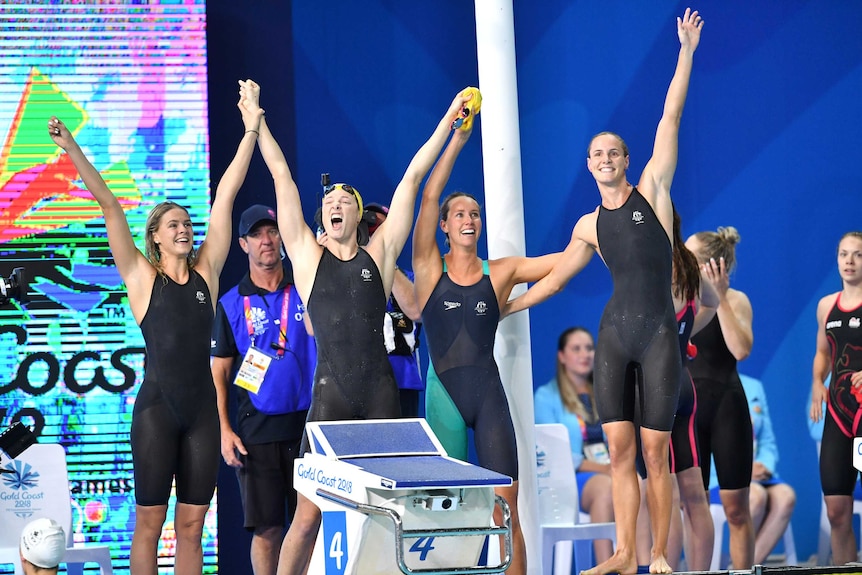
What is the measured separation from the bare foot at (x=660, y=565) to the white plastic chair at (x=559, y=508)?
3.80 ft

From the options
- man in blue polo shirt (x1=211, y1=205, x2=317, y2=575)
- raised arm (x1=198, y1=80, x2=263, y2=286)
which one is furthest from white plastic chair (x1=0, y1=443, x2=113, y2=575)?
raised arm (x1=198, y1=80, x2=263, y2=286)

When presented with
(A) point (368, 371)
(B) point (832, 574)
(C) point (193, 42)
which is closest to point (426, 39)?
(C) point (193, 42)

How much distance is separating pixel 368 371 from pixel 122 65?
2.64m

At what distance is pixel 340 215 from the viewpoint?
192 inches

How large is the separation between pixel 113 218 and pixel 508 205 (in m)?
2.06

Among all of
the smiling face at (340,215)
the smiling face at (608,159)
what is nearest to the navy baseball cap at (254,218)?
the smiling face at (340,215)

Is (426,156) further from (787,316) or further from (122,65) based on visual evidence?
(787,316)

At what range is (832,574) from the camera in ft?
14.0

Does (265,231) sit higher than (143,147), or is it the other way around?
(143,147)

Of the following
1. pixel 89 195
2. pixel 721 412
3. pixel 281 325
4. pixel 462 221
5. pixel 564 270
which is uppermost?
pixel 89 195

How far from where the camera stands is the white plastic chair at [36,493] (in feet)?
18.2

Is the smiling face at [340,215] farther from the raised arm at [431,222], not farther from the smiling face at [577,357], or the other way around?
the smiling face at [577,357]

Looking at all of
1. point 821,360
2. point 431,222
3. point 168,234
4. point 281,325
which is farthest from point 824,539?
point 168,234

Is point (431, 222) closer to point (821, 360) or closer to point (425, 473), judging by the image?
point (425, 473)
